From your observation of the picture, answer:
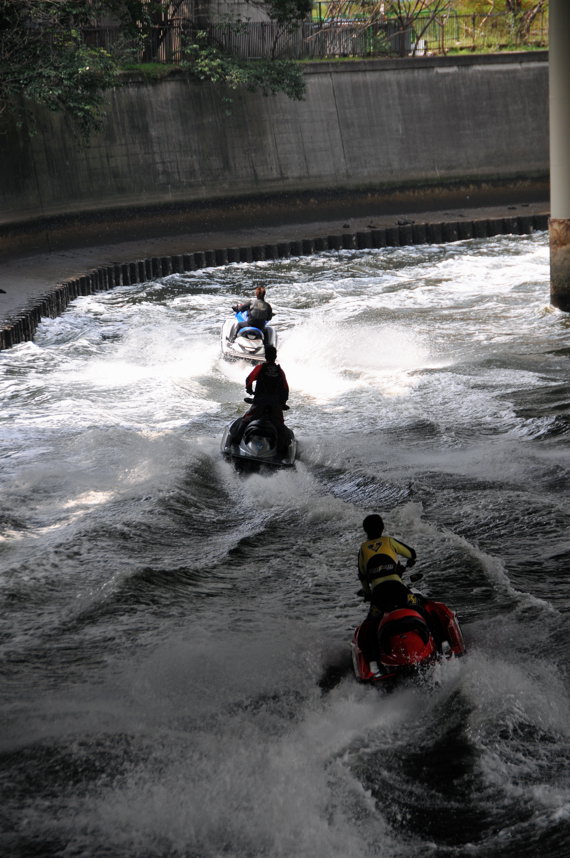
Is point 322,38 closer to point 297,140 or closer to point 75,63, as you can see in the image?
point 297,140

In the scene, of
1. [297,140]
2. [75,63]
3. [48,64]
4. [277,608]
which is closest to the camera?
[277,608]

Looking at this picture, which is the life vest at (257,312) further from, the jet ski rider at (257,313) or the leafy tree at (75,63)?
the leafy tree at (75,63)

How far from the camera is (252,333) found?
13672 millimetres

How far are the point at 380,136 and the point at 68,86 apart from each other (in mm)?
10931

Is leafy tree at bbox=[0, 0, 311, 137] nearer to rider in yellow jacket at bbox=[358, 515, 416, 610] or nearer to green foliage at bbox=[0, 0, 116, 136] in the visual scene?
green foliage at bbox=[0, 0, 116, 136]

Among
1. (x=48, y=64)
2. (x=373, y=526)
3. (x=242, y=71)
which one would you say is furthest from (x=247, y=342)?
(x=242, y=71)

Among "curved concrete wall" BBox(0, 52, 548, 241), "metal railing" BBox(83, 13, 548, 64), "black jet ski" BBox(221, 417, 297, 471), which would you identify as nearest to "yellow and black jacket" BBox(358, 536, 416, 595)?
"black jet ski" BBox(221, 417, 297, 471)

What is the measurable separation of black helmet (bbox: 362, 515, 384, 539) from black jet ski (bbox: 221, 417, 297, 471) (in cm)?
358

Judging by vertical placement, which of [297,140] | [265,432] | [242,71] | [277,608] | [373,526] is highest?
[242,71]

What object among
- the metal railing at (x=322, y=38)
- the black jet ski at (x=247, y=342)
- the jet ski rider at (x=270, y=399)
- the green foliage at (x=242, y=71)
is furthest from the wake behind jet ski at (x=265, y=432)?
the green foliage at (x=242, y=71)

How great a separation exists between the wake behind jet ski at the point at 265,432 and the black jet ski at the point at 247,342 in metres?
3.58

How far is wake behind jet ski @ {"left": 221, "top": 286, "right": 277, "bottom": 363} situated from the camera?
44.9ft

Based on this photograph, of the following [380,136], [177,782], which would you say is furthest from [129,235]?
[177,782]

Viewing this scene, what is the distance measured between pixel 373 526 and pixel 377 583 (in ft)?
1.39
